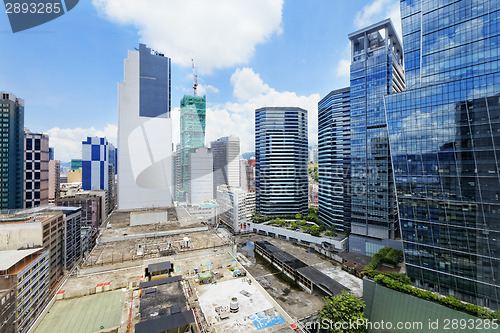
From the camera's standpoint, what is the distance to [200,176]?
5903 cm

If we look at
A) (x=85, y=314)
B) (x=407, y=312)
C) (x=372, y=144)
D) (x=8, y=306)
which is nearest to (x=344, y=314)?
(x=407, y=312)

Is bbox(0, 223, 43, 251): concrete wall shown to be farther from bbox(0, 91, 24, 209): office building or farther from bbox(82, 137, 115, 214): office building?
bbox(82, 137, 115, 214): office building

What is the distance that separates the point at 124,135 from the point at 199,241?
2897cm

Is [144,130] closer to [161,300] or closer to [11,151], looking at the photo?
[11,151]

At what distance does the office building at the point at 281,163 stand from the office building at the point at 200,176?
53.9 feet

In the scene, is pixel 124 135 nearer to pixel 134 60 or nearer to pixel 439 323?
pixel 134 60

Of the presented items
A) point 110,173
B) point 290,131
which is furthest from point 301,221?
point 110,173

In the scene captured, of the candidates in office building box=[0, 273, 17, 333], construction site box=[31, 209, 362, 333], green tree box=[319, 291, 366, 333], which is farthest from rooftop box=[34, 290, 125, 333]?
green tree box=[319, 291, 366, 333]

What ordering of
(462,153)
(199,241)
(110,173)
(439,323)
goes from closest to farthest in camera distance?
1. (439,323)
2. (462,153)
3. (199,241)
4. (110,173)

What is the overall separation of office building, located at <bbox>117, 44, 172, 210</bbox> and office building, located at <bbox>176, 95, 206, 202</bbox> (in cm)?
1571

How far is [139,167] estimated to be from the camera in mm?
40469

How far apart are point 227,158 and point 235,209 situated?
41.6m

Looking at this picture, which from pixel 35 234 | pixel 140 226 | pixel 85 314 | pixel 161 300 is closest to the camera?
pixel 161 300

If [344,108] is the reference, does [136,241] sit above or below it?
below
